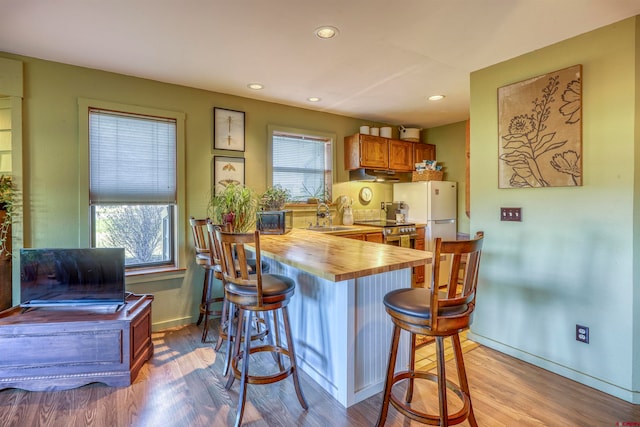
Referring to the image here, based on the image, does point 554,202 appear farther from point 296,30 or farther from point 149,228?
point 149,228

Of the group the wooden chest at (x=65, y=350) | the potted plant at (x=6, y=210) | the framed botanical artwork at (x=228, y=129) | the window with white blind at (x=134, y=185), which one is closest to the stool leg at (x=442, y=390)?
the wooden chest at (x=65, y=350)

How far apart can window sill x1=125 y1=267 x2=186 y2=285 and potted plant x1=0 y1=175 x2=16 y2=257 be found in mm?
886

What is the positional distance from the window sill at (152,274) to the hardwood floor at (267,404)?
3.02 feet

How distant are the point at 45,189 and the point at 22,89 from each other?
31.8 inches

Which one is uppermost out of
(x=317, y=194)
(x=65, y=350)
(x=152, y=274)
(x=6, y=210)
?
(x=317, y=194)

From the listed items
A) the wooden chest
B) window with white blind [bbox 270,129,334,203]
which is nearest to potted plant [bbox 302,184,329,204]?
window with white blind [bbox 270,129,334,203]

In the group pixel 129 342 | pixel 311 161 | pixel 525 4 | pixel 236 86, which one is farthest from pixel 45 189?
pixel 525 4

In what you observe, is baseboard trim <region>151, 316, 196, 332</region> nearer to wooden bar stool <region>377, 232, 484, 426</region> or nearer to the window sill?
the window sill

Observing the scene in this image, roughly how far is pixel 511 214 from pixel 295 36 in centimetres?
220

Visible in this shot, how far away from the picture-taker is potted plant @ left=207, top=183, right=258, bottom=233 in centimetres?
322

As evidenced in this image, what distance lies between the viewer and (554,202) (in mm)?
2377

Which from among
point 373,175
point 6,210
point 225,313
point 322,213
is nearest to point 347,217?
point 322,213

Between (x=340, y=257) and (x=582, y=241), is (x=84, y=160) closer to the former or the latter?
(x=340, y=257)

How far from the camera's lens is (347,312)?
1.85 metres
